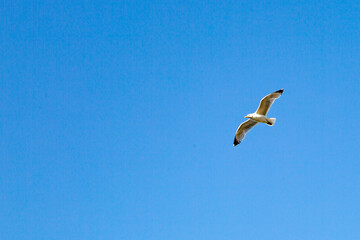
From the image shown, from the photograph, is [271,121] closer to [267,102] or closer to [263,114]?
[263,114]

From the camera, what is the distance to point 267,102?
23.2 m

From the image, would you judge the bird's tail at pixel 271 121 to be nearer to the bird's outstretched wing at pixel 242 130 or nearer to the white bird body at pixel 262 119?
the white bird body at pixel 262 119

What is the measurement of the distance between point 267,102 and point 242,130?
3.06m

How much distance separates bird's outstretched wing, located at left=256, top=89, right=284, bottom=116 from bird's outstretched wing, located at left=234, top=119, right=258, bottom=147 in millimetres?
1576

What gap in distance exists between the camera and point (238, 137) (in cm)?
2591

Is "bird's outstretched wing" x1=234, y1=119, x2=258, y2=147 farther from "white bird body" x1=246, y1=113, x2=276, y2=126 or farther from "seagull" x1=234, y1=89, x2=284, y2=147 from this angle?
"white bird body" x1=246, y1=113, x2=276, y2=126

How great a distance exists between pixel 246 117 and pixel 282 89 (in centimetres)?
263

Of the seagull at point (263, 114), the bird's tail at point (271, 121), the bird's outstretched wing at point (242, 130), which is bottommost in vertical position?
the bird's tail at point (271, 121)

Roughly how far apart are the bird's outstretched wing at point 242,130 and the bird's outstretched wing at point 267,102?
158 centimetres

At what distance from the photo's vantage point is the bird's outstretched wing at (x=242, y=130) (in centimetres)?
2522

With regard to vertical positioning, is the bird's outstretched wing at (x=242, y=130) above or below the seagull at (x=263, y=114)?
above

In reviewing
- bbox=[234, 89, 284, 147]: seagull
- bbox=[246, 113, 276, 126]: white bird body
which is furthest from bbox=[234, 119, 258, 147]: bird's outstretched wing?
bbox=[246, 113, 276, 126]: white bird body

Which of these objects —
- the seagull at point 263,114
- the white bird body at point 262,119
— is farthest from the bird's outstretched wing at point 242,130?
the white bird body at point 262,119

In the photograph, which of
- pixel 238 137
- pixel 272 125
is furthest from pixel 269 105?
pixel 238 137
